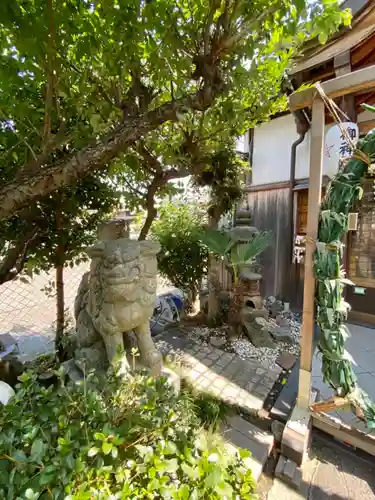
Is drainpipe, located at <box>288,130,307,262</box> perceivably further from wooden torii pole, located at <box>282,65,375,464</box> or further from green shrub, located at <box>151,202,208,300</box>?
wooden torii pole, located at <box>282,65,375,464</box>

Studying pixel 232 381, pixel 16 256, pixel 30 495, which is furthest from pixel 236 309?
pixel 30 495

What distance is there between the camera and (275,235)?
6.68 meters

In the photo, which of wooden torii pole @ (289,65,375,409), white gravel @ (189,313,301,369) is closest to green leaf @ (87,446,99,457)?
wooden torii pole @ (289,65,375,409)

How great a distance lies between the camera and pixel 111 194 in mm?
3355

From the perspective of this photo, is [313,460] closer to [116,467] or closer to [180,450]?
[180,450]

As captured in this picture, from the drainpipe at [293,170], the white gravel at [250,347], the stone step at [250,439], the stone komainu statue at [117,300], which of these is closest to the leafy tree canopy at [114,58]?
the stone komainu statue at [117,300]

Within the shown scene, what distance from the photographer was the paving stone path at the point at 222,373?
9.68ft

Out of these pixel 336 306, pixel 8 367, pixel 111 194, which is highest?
pixel 111 194

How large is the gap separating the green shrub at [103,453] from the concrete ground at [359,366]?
6.36 ft

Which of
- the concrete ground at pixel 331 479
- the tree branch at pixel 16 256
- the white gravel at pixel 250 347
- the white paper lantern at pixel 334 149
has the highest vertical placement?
the white paper lantern at pixel 334 149

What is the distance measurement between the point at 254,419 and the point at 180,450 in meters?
→ 1.90

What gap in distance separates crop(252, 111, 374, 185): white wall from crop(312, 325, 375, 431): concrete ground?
11.8 ft

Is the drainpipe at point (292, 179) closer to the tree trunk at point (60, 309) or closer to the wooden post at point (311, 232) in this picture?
the wooden post at point (311, 232)

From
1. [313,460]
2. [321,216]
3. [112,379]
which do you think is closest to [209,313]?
[313,460]
